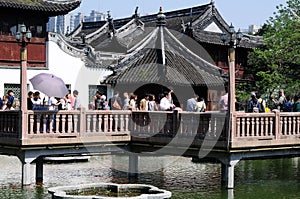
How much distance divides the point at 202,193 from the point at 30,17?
13.7 meters

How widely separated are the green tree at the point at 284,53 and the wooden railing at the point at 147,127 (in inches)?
509

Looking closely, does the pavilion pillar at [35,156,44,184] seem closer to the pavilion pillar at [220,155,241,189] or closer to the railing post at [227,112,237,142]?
the pavilion pillar at [220,155,241,189]

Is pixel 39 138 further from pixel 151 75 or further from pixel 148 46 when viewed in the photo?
pixel 148 46

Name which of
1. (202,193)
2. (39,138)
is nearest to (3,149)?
(39,138)

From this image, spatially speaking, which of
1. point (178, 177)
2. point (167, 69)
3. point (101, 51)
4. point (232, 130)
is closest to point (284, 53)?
point (167, 69)

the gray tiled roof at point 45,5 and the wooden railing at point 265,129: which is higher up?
the gray tiled roof at point 45,5

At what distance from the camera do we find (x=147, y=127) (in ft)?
50.8

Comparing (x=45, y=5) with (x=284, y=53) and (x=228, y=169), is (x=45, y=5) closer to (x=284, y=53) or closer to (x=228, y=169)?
(x=284, y=53)

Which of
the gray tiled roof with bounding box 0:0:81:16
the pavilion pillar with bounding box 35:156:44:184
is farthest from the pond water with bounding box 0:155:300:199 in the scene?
the gray tiled roof with bounding box 0:0:81:16

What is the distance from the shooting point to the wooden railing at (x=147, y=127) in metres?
14.0

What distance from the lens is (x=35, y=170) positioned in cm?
1602

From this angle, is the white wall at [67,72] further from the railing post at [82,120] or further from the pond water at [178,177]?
the railing post at [82,120]

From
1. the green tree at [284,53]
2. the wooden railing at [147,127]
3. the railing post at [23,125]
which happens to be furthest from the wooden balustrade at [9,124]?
the green tree at [284,53]

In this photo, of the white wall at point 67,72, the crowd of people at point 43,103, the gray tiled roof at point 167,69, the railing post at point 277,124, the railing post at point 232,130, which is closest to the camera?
the railing post at point 232,130
